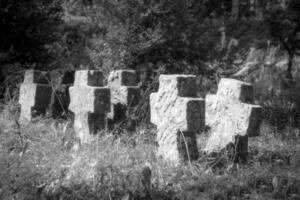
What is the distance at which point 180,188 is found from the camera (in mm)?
4840

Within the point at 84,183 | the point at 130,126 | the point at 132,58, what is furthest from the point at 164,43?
the point at 84,183

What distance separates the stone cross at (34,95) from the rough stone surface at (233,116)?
260 cm

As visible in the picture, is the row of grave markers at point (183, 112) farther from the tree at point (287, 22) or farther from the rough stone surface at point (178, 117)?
the tree at point (287, 22)

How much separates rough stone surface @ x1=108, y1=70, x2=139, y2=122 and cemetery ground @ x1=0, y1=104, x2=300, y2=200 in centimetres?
74

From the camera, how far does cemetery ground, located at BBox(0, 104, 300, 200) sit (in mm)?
→ 4543

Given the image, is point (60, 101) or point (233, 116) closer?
point (233, 116)

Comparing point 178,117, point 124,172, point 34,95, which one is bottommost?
point 124,172

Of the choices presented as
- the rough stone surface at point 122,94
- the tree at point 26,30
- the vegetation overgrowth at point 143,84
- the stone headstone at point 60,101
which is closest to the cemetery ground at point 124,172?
the vegetation overgrowth at point 143,84

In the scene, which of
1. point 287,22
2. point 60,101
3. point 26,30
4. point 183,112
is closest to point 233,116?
point 183,112

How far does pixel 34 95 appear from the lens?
732 centimetres

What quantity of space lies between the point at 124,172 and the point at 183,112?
968 millimetres

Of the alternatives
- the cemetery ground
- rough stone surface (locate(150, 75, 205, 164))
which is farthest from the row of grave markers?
the cemetery ground

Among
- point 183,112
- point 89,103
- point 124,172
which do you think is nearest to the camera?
point 124,172

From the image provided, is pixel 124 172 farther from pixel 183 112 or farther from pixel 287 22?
pixel 287 22
